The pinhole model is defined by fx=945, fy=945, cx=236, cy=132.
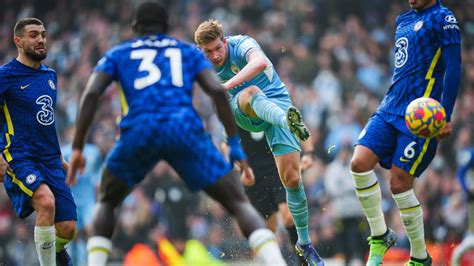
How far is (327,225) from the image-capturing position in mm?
17156

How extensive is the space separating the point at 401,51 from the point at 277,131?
6.20ft

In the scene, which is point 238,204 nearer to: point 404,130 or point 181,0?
point 404,130

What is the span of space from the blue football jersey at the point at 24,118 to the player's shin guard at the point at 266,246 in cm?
314

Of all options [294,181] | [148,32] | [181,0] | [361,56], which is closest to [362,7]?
[361,56]

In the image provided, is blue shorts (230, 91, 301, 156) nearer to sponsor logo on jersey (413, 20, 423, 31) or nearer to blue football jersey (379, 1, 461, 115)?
blue football jersey (379, 1, 461, 115)

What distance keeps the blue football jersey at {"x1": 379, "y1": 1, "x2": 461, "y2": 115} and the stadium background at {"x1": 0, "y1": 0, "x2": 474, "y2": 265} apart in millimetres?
4914

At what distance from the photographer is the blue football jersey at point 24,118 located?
9719 mm

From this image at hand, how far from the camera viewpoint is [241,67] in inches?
416

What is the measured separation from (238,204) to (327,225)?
973 centimetres

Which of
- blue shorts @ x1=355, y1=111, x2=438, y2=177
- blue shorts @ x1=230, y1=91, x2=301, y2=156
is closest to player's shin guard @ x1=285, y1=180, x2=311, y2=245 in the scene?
blue shorts @ x1=230, y1=91, x2=301, y2=156

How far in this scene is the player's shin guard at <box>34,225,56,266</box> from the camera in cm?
948

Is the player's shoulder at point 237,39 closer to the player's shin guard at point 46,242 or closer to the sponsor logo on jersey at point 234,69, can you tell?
the sponsor logo on jersey at point 234,69

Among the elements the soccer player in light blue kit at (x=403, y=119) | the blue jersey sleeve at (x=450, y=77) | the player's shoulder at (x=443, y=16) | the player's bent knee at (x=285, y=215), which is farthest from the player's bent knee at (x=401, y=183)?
the player's bent knee at (x=285, y=215)

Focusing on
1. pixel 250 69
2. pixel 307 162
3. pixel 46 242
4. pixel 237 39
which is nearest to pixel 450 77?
pixel 250 69
